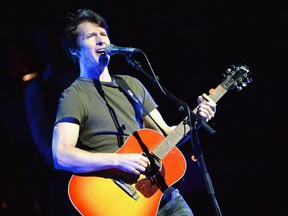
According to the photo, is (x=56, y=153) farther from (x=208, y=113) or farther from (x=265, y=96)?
(x=265, y=96)

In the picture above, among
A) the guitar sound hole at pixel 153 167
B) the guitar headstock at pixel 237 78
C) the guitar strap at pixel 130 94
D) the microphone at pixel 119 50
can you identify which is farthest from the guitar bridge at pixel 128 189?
the guitar headstock at pixel 237 78

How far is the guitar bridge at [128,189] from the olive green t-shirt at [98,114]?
0.90ft

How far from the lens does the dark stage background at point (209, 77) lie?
4820 mm

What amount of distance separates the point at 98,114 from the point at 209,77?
9.90 feet

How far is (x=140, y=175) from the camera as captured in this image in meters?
2.48

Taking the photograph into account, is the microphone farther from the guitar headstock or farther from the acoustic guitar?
the guitar headstock

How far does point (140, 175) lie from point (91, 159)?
0.36 m

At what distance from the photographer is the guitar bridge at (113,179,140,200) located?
7.83ft

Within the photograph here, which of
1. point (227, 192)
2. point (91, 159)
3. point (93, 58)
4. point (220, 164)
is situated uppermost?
point (93, 58)

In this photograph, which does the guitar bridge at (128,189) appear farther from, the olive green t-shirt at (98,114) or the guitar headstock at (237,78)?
the guitar headstock at (237,78)

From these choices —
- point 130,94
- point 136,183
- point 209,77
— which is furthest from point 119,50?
point 209,77

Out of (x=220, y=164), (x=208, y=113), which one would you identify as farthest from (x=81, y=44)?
(x=220, y=164)

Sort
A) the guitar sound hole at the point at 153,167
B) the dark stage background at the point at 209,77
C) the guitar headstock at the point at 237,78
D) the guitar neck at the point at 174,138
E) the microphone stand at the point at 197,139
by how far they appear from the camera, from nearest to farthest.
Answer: the microphone stand at the point at 197,139, the guitar sound hole at the point at 153,167, the guitar neck at the point at 174,138, the guitar headstock at the point at 237,78, the dark stage background at the point at 209,77

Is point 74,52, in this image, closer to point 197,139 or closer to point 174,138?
point 174,138
